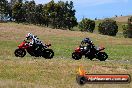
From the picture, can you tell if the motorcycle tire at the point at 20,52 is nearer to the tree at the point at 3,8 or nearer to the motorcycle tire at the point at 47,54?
the motorcycle tire at the point at 47,54

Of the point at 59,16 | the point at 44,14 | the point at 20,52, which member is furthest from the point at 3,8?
the point at 20,52

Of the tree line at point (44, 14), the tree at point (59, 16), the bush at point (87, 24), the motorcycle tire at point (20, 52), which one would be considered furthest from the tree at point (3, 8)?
the motorcycle tire at point (20, 52)

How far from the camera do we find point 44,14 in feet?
531

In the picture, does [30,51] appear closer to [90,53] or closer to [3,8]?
[90,53]

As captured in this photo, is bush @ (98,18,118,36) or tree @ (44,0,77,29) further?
bush @ (98,18,118,36)

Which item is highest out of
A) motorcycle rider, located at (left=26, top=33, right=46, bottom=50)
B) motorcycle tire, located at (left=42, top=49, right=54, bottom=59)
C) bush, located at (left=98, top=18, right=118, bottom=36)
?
motorcycle rider, located at (left=26, top=33, right=46, bottom=50)

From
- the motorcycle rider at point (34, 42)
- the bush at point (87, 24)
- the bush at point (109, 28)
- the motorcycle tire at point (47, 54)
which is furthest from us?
the bush at point (87, 24)

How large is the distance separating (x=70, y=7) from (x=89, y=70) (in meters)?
148

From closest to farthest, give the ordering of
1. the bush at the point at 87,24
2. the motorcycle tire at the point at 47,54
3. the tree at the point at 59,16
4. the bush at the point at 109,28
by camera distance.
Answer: the motorcycle tire at the point at 47,54 < the tree at the point at 59,16 < the bush at the point at 109,28 < the bush at the point at 87,24

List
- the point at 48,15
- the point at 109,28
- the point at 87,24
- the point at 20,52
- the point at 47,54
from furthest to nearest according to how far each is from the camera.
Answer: the point at 87,24 < the point at 109,28 < the point at 48,15 < the point at 47,54 < the point at 20,52

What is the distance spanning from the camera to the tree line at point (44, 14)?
158250 millimetres

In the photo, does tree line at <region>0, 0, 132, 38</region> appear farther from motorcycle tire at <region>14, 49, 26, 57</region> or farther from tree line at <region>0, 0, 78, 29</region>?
motorcycle tire at <region>14, 49, 26, 57</region>

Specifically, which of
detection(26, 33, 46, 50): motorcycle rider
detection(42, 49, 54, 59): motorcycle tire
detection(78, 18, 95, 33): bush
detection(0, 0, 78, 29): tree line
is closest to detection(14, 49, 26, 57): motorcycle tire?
detection(26, 33, 46, 50): motorcycle rider

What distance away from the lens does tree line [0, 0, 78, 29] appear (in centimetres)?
15825
